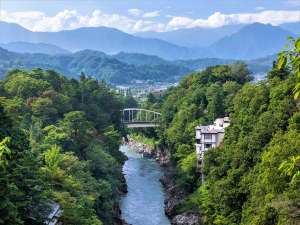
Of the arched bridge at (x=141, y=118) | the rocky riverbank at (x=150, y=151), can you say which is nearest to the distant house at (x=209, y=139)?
the rocky riverbank at (x=150, y=151)

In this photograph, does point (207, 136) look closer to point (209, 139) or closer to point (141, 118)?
point (209, 139)

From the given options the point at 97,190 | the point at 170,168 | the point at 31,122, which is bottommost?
the point at 170,168

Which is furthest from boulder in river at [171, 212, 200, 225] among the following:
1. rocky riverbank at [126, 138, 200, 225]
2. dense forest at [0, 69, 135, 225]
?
dense forest at [0, 69, 135, 225]

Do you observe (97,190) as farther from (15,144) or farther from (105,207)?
(15,144)

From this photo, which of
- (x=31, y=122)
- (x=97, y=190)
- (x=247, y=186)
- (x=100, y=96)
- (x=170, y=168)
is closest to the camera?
(x=247, y=186)

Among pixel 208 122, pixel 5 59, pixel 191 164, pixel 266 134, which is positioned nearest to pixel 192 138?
pixel 208 122

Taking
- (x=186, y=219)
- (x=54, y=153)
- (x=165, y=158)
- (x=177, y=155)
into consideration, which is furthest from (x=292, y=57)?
(x=165, y=158)

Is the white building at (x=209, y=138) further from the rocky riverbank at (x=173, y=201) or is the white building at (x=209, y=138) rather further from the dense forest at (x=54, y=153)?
the dense forest at (x=54, y=153)
